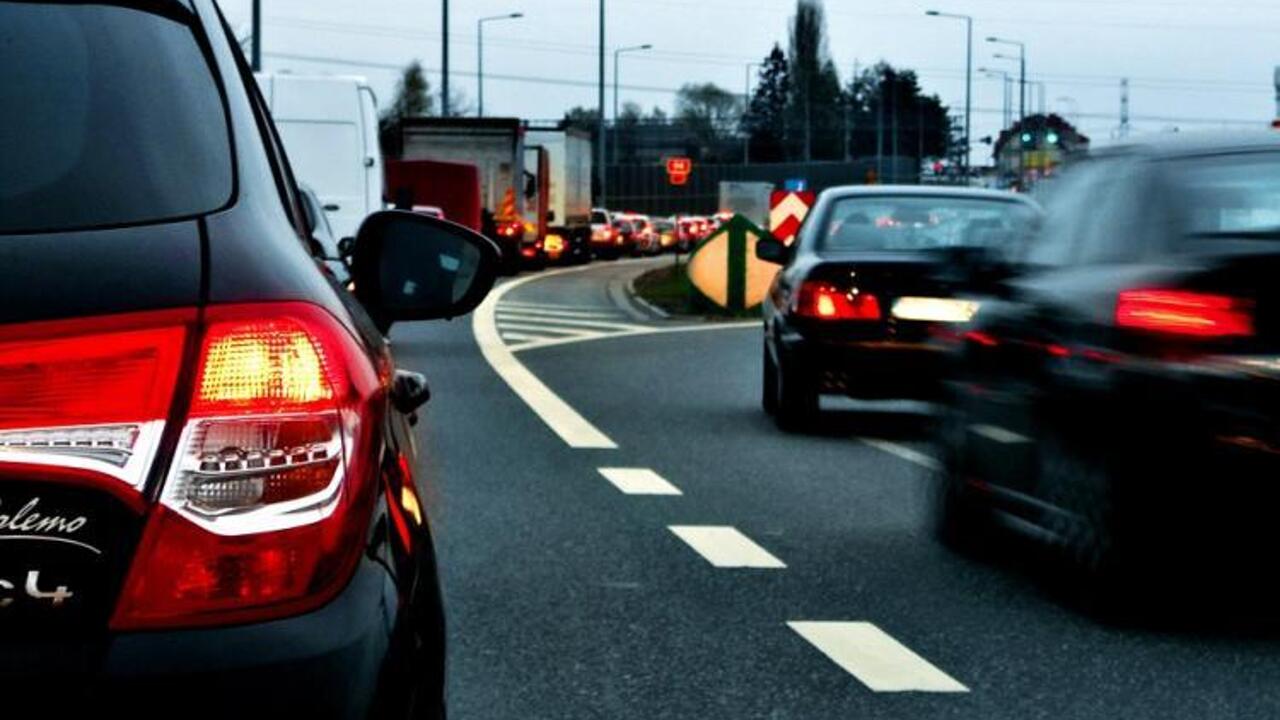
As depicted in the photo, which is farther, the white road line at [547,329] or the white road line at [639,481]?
the white road line at [547,329]

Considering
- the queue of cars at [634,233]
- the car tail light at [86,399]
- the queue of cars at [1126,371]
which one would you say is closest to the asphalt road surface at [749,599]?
the queue of cars at [1126,371]

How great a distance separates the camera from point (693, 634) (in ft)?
24.3

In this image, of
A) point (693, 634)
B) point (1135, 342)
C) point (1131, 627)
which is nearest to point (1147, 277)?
point (1135, 342)

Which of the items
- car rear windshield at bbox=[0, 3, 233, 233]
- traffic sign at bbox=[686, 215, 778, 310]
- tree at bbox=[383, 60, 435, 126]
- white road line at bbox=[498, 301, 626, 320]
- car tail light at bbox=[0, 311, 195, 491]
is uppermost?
tree at bbox=[383, 60, 435, 126]

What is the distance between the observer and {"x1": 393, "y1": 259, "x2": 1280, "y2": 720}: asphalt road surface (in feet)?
21.2

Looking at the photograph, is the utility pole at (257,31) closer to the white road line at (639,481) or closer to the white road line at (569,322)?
the white road line at (569,322)

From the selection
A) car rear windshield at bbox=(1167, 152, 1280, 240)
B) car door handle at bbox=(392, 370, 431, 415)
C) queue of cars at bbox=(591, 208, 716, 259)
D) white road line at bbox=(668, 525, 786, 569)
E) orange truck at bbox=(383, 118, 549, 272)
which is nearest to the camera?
car door handle at bbox=(392, 370, 431, 415)

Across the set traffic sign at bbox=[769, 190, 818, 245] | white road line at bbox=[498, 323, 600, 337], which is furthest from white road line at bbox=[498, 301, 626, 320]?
traffic sign at bbox=[769, 190, 818, 245]

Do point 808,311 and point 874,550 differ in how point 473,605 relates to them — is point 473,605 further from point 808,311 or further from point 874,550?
point 808,311

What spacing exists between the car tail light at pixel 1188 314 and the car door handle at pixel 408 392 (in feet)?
9.51

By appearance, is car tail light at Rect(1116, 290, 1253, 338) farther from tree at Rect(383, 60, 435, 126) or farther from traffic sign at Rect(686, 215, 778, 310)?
tree at Rect(383, 60, 435, 126)

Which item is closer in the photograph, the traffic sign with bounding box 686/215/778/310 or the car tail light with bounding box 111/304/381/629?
the car tail light with bounding box 111/304/381/629

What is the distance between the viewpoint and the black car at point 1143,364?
7125 millimetres

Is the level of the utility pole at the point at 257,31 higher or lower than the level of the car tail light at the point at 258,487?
higher
